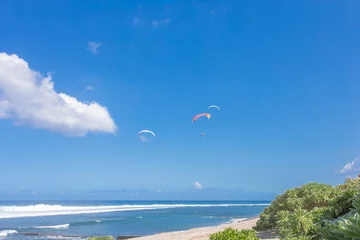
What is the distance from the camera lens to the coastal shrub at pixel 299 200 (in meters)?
17.4

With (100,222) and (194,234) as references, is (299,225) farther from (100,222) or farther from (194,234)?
(100,222)

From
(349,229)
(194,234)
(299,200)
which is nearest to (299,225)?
(349,229)

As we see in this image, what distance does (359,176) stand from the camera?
69.8 ft

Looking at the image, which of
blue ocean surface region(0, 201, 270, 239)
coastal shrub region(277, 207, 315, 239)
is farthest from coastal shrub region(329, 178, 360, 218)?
blue ocean surface region(0, 201, 270, 239)

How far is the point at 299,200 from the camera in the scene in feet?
58.6

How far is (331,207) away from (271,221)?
38.2 feet


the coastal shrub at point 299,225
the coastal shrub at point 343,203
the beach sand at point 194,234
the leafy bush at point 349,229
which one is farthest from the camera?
the beach sand at point 194,234

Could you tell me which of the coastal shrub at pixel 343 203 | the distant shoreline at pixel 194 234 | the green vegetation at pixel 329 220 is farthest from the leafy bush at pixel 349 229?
the distant shoreline at pixel 194 234

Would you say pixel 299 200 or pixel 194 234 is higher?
pixel 299 200

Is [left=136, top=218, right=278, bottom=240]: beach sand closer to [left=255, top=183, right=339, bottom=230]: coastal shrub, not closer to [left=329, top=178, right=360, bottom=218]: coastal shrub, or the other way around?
[left=255, top=183, right=339, bottom=230]: coastal shrub

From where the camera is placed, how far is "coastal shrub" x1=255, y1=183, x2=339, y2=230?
17359 millimetres

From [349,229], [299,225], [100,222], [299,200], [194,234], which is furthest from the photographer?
[100,222]

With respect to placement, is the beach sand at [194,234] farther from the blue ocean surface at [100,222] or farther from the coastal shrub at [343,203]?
the coastal shrub at [343,203]

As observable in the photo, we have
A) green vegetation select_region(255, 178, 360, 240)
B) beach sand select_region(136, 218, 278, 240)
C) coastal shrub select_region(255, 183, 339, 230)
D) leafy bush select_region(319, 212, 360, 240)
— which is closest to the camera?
leafy bush select_region(319, 212, 360, 240)
